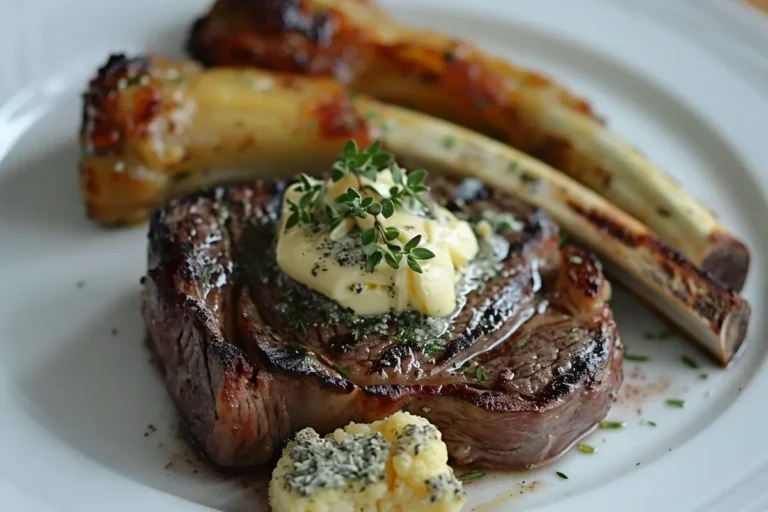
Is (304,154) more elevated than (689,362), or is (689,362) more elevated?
(304,154)

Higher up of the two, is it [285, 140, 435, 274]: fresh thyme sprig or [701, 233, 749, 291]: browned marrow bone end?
Result: [285, 140, 435, 274]: fresh thyme sprig

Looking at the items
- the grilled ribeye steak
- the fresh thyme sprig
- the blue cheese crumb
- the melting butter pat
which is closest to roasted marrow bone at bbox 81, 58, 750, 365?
the grilled ribeye steak

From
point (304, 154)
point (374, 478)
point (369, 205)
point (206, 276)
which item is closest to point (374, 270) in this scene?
point (369, 205)

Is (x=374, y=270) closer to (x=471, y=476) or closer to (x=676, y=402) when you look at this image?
(x=471, y=476)

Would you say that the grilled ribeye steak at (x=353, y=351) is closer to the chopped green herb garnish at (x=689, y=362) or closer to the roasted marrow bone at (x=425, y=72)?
the chopped green herb garnish at (x=689, y=362)

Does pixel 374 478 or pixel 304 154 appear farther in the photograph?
pixel 304 154

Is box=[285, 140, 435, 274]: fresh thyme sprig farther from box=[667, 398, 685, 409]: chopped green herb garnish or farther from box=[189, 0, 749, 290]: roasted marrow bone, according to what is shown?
box=[667, 398, 685, 409]: chopped green herb garnish
